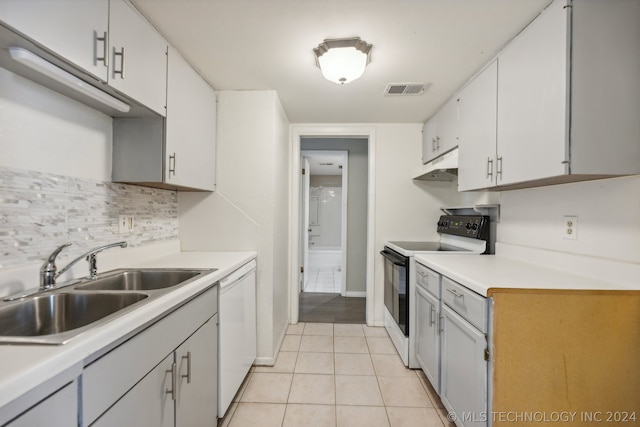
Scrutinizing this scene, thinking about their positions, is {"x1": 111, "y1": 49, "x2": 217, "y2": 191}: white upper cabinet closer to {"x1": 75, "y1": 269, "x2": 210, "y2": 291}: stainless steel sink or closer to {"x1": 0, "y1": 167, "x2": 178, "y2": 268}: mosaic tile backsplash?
{"x1": 0, "y1": 167, "x2": 178, "y2": 268}: mosaic tile backsplash

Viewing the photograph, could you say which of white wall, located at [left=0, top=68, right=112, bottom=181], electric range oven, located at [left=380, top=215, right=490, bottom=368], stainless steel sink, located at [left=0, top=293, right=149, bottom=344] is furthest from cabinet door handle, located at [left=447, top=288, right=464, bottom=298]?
white wall, located at [left=0, top=68, right=112, bottom=181]

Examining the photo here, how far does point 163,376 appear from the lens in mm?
1037

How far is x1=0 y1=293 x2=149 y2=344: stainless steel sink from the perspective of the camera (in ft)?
3.10

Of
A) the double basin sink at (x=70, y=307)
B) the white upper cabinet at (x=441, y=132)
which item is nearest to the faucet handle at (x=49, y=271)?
the double basin sink at (x=70, y=307)

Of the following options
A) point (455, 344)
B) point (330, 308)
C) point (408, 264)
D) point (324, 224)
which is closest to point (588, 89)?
point (455, 344)

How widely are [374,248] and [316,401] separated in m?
1.59

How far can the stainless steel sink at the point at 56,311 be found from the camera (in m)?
0.95

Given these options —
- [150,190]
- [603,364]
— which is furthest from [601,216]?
[150,190]

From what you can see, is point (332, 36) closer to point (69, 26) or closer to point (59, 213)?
point (69, 26)

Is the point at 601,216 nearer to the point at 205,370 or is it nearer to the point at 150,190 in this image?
the point at 205,370

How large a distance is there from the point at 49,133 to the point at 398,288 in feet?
7.67

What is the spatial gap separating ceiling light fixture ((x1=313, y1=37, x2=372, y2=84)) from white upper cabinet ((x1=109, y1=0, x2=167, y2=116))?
2.80 feet

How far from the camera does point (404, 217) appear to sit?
9.86 ft

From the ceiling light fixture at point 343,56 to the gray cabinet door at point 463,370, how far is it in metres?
1.48
